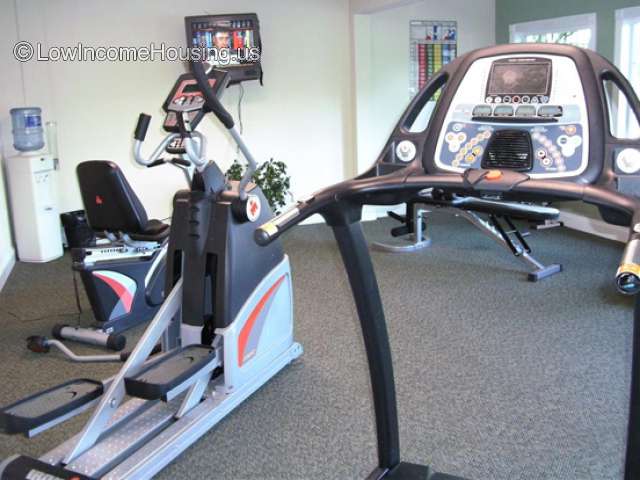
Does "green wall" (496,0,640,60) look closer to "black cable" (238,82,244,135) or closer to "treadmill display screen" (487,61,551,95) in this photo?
"black cable" (238,82,244,135)

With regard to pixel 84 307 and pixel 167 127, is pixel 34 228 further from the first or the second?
pixel 167 127

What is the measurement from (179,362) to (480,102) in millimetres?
1618

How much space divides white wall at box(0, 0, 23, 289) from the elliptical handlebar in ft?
14.8

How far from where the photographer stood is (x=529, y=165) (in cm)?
162

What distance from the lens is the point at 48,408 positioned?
2.34m

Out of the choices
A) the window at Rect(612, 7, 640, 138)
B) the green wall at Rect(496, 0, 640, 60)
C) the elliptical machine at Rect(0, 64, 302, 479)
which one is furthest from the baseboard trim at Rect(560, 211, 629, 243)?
the elliptical machine at Rect(0, 64, 302, 479)

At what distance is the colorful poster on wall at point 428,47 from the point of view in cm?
694

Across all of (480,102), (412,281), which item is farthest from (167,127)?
(412,281)

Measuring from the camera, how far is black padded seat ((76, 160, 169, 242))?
12.5 ft

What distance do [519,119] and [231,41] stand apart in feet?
16.3

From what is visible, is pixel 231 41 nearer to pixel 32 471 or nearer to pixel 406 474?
pixel 32 471

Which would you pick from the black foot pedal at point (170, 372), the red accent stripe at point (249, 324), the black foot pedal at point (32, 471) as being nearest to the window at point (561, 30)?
the red accent stripe at point (249, 324)

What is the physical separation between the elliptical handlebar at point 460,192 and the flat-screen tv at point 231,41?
14.8 ft

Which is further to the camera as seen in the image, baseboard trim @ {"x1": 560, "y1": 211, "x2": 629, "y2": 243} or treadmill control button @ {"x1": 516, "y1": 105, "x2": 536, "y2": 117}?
baseboard trim @ {"x1": 560, "y1": 211, "x2": 629, "y2": 243}
